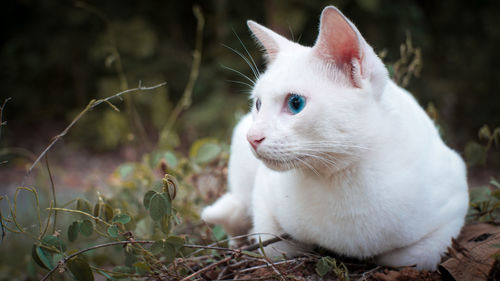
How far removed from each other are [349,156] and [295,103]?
0.21 meters

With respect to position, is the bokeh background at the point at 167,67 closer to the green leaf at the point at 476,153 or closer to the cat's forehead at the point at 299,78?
the green leaf at the point at 476,153

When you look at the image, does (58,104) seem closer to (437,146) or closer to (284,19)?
(284,19)

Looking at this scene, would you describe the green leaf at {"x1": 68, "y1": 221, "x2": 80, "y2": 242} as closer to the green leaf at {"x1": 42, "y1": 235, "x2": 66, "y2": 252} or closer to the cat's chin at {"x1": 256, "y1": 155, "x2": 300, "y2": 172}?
the green leaf at {"x1": 42, "y1": 235, "x2": 66, "y2": 252}

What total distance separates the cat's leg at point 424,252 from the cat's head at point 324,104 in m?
0.37

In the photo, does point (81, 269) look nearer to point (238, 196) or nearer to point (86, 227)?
point (86, 227)

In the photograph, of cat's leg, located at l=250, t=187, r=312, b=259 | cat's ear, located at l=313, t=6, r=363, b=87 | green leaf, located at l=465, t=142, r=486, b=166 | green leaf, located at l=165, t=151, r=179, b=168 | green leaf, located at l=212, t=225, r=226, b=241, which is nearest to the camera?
cat's ear, located at l=313, t=6, r=363, b=87

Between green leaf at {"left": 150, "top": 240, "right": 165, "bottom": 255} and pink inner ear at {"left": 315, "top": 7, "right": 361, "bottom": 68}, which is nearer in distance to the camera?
pink inner ear at {"left": 315, "top": 7, "right": 361, "bottom": 68}

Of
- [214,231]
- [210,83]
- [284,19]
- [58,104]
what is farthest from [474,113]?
Answer: [58,104]

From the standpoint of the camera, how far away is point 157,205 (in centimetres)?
130

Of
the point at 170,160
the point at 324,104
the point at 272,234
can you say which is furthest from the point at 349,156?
the point at 170,160

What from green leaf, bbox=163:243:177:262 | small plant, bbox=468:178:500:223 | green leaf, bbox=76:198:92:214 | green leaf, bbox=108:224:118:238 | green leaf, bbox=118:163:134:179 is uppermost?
small plant, bbox=468:178:500:223

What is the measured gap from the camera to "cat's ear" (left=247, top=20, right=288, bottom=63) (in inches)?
54.7

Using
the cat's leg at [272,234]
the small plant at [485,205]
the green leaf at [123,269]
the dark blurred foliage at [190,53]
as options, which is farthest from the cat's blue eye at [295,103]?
the dark blurred foliage at [190,53]

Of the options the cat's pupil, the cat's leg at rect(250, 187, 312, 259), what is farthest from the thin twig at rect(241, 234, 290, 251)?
the cat's pupil
